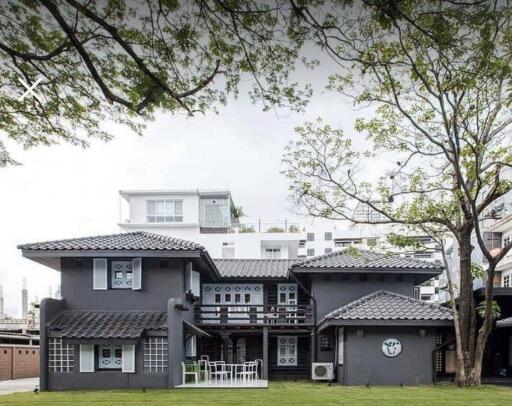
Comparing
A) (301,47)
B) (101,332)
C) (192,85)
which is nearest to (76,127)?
(192,85)

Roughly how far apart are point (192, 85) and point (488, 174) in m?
11.0

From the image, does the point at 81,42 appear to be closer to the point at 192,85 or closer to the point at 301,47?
the point at 192,85

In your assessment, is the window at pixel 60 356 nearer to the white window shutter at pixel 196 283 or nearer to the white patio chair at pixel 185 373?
the white patio chair at pixel 185 373

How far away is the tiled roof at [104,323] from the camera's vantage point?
16.9 m

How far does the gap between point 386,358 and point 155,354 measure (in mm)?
6947

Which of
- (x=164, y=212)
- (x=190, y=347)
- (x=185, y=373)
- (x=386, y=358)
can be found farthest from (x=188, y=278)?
(x=164, y=212)

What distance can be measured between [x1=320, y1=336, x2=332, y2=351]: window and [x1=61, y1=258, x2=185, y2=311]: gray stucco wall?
6.17m

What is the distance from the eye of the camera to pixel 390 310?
18.8 meters

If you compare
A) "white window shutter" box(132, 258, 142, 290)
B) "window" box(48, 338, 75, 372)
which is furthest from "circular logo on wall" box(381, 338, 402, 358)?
"window" box(48, 338, 75, 372)

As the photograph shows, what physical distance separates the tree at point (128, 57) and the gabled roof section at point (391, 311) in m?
12.4

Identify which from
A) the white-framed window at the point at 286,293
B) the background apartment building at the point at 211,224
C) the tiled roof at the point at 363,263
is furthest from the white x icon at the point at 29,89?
the background apartment building at the point at 211,224

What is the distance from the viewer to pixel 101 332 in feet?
55.8

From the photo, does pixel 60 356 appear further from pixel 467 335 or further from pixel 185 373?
pixel 467 335

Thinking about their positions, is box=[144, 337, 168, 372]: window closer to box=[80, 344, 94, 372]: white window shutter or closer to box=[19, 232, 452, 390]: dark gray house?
box=[19, 232, 452, 390]: dark gray house
